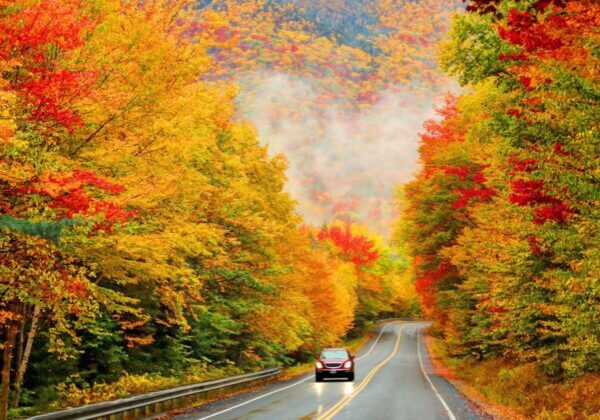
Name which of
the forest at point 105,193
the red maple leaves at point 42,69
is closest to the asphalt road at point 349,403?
the forest at point 105,193

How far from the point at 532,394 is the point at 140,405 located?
11.4m

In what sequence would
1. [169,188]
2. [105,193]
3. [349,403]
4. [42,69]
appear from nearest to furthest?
[42,69], [105,193], [169,188], [349,403]

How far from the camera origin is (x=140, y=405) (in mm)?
16188

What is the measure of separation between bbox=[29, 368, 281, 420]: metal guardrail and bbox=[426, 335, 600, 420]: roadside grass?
9.11 meters

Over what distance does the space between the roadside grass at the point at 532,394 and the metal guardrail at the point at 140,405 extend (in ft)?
29.9

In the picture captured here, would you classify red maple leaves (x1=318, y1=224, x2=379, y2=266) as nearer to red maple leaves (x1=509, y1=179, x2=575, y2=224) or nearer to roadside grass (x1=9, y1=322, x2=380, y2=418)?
roadside grass (x1=9, y1=322, x2=380, y2=418)

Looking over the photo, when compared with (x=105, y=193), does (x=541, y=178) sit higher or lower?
lower

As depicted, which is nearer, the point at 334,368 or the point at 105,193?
the point at 105,193

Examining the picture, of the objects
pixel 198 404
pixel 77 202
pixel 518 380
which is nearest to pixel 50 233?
pixel 77 202

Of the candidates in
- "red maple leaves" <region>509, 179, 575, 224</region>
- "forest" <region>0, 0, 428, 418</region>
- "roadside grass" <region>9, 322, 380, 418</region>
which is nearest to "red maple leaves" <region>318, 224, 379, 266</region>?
"forest" <region>0, 0, 428, 418</region>

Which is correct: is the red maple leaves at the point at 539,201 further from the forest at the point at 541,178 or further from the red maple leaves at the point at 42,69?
the red maple leaves at the point at 42,69

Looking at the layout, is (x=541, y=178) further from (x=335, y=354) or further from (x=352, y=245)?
(x=352, y=245)

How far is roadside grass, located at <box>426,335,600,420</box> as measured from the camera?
15.5 metres

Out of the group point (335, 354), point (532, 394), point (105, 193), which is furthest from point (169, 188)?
point (335, 354)
